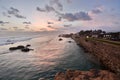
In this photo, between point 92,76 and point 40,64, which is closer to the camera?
point 92,76

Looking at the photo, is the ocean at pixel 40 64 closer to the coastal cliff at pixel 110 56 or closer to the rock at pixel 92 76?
the coastal cliff at pixel 110 56

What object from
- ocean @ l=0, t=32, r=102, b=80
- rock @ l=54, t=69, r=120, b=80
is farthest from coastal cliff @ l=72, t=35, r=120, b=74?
rock @ l=54, t=69, r=120, b=80

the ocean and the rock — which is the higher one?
the rock

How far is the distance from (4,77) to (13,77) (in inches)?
78.8

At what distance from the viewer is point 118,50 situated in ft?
87.9

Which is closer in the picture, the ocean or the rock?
the rock

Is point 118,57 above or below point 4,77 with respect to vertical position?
above

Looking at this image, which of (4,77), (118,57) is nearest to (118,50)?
(118,57)

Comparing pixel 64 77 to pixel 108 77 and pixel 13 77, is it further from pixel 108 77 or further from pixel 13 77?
pixel 13 77

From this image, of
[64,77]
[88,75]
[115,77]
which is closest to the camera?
[115,77]

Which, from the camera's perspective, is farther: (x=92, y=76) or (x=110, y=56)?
(x=110, y=56)

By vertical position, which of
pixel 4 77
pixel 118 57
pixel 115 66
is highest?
pixel 118 57

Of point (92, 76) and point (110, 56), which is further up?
point (92, 76)

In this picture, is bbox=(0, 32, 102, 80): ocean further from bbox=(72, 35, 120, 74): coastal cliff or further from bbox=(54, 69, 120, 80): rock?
bbox=(54, 69, 120, 80): rock
